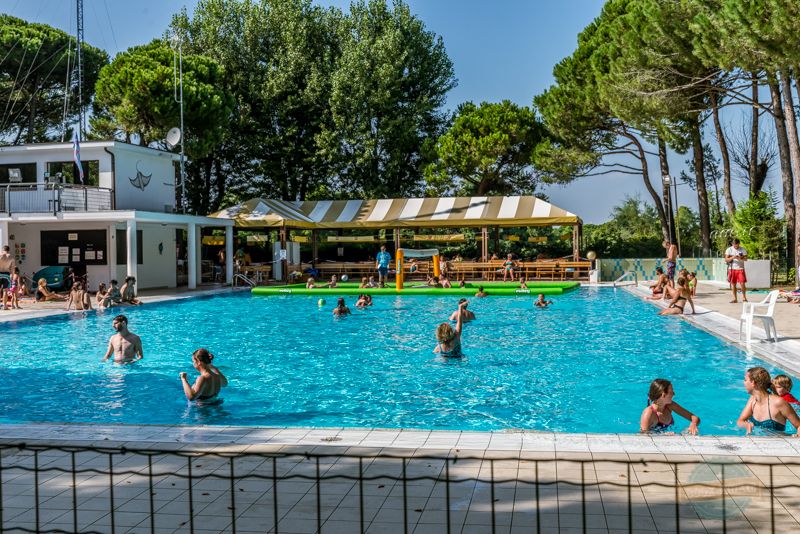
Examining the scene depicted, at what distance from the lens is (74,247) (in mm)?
20766

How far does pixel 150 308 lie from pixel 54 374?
795cm

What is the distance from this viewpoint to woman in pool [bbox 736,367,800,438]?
5.67 m

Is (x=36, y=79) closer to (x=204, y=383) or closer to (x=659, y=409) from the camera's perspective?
(x=204, y=383)

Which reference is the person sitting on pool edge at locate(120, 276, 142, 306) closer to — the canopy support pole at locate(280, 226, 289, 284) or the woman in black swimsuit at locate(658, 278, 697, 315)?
the canopy support pole at locate(280, 226, 289, 284)

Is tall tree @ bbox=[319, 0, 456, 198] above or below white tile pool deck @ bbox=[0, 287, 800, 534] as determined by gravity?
above

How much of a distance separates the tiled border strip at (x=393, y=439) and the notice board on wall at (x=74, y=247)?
16375 mm

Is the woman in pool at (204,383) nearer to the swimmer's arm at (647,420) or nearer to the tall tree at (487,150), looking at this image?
the swimmer's arm at (647,420)

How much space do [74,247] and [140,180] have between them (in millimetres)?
3055

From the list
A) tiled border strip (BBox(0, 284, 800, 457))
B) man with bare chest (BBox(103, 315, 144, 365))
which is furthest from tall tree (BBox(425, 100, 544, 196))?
tiled border strip (BBox(0, 284, 800, 457))

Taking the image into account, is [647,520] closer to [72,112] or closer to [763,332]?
[763,332]

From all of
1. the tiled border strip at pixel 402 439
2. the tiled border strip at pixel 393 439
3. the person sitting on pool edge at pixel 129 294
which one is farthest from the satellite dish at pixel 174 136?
the tiled border strip at pixel 402 439

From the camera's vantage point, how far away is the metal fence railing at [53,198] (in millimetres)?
19250

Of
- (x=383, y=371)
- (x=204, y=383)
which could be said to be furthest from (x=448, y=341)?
(x=204, y=383)

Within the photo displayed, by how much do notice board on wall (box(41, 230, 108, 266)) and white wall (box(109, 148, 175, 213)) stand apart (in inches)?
50.6
